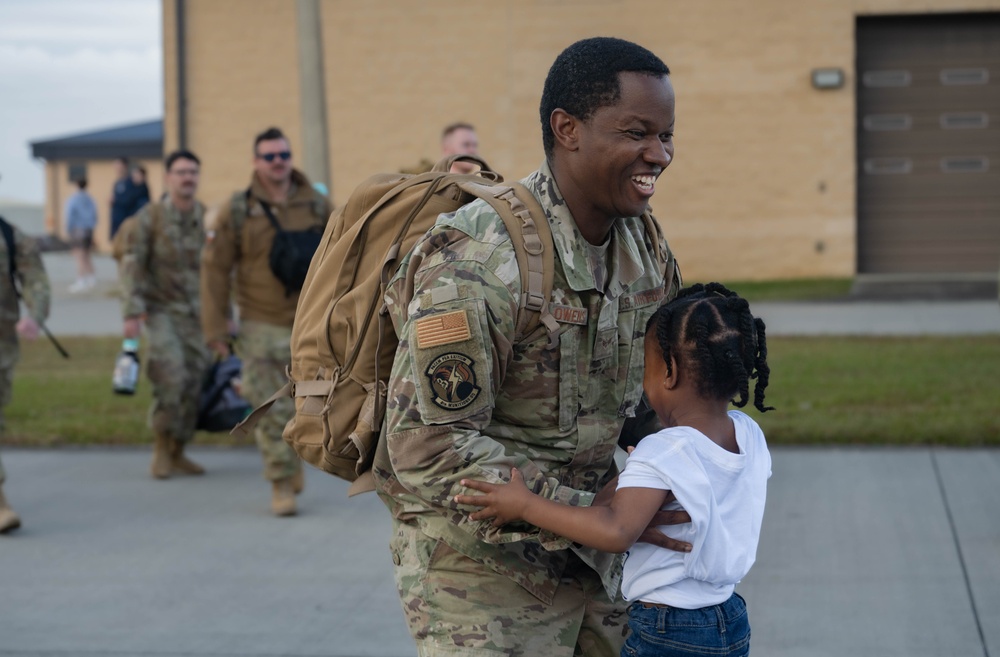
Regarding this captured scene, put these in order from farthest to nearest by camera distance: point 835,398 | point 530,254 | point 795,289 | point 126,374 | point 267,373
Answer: point 795,289
point 835,398
point 126,374
point 267,373
point 530,254

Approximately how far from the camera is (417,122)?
19.8 meters

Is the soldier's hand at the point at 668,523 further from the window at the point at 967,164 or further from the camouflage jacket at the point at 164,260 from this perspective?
the window at the point at 967,164

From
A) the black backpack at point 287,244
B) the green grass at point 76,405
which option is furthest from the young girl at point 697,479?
the green grass at point 76,405

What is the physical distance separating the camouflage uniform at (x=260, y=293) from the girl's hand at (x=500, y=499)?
473 cm

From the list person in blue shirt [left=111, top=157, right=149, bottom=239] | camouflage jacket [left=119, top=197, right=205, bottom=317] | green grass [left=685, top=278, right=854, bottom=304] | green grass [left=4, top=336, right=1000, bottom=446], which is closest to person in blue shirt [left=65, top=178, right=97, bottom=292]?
person in blue shirt [left=111, top=157, right=149, bottom=239]

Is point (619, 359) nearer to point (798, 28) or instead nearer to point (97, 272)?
Answer: point (798, 28)

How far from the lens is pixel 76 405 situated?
34.7 feet

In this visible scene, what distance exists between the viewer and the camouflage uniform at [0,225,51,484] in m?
7.09

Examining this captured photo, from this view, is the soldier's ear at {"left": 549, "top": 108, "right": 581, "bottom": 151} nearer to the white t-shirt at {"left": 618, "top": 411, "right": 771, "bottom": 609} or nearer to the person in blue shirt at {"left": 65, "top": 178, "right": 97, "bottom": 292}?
the white t-shirt at {"left": 618, "top": 411, "right": 771, "bottom": 609}

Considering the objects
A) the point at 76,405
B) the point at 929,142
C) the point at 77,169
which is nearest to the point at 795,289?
the point at 929,142

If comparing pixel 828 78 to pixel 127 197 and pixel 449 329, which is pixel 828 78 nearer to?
pixel 127 197

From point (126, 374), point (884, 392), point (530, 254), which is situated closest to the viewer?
point (530, 254)

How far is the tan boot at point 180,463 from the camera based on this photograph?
325 inches

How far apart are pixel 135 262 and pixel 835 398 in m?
4.95
